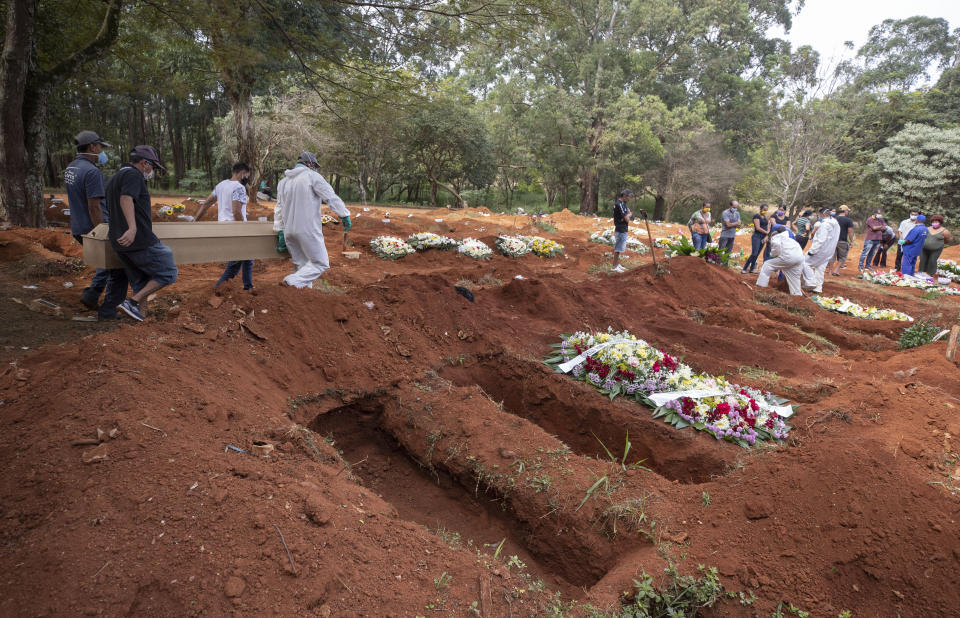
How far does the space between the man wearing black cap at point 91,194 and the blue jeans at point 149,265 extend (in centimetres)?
30

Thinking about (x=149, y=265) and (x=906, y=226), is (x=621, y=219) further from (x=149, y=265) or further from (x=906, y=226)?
(x=906, y=226)

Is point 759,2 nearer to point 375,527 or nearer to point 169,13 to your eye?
point 169,13

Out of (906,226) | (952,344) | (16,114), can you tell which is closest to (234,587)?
(952,344)

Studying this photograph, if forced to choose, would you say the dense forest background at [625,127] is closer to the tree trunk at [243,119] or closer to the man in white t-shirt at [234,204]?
the tree trunk at [243,119]

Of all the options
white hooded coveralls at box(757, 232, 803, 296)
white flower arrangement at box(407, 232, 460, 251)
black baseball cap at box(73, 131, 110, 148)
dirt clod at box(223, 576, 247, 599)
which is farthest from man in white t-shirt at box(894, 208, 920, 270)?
black baseball cap at box(73, 131, 110, 148)

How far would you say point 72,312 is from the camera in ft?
17.2

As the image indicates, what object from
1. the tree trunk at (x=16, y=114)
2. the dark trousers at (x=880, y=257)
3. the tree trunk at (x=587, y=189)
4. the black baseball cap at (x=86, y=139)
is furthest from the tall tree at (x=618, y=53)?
the black baseball cap at (x=86, y=139)

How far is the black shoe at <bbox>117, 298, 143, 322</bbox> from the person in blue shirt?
52.5ft

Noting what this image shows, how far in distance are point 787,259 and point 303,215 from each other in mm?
8435

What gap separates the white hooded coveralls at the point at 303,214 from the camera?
216 inches

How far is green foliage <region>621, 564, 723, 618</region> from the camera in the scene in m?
2.57

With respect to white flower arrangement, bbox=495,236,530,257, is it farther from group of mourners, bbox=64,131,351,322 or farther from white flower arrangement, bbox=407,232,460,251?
group of mourners, bbox=64,131,351,322

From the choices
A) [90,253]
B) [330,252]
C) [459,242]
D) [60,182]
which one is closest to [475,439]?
[90,253]

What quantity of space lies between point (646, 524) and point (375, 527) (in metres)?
1.73
